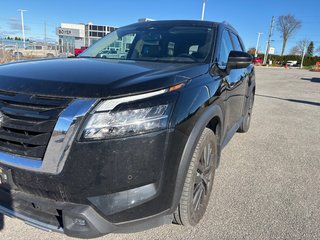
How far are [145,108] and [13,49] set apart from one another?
21498 mm

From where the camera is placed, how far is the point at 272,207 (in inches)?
113

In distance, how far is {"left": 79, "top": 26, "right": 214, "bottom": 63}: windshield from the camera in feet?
9.96

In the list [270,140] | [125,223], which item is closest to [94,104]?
[125,223]

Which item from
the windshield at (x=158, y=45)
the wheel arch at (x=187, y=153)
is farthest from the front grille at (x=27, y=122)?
the windshield at (x=158, y=45)

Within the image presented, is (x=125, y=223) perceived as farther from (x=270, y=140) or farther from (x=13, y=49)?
(x=13, y=49)

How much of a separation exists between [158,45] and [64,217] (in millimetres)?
2235

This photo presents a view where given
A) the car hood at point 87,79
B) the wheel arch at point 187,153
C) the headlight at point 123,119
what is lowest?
the wheel arch at point 187,153

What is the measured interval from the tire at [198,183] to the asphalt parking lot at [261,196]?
187 mm

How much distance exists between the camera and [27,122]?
179 centimetres

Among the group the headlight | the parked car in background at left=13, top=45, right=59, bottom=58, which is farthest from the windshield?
the parked car in background at left=13, top=45, right=59, bottom=58

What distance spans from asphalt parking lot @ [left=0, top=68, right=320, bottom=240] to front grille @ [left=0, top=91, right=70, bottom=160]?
0.94 m

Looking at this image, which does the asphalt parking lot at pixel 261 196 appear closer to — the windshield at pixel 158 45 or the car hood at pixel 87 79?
the car hood at pixel 87 79

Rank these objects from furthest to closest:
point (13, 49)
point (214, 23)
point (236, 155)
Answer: point (13, 49)
point (236, 155)
point (214, 23)

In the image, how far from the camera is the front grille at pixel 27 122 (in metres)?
1.72
